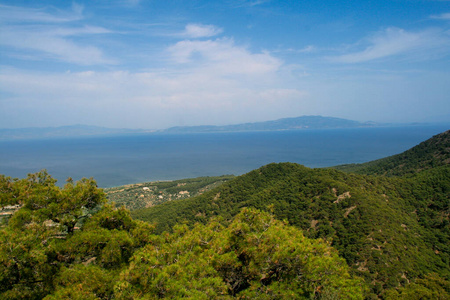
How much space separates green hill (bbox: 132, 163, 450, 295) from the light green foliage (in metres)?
3.73

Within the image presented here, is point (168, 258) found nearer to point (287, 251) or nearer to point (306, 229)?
point (287, 251)

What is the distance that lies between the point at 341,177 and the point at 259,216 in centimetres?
2718

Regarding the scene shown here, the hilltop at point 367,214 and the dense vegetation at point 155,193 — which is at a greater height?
the hilltop at point 367,214

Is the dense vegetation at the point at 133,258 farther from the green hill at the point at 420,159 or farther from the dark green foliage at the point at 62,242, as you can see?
the green hill at the point at 420,159

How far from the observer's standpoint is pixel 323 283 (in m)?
8.23

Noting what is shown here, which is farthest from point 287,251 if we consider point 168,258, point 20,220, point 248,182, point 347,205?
point 248,182

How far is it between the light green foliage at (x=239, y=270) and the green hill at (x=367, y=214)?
12.2 ft

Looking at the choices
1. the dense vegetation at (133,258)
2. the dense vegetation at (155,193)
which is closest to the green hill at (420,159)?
the dense vegetation at (155,193)

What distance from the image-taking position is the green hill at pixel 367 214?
66.3 feet

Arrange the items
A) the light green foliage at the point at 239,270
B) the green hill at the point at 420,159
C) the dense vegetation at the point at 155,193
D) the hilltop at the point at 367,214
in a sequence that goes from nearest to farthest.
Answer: the light green foliage at the point at 239,270, the hilltop at the point at 367,214, the green hill at the point at 420,159, the dense vegetation at the point at 155,193

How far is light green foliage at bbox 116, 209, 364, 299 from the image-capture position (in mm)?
7023

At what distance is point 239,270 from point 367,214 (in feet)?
67.2

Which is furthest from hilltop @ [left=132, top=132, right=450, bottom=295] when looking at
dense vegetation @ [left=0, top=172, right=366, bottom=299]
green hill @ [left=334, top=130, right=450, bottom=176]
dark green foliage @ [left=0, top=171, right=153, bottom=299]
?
green hill @ [left=334, top=130, right=450, bottom=176]

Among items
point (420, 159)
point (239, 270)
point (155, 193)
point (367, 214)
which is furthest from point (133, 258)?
point (420, 159)
